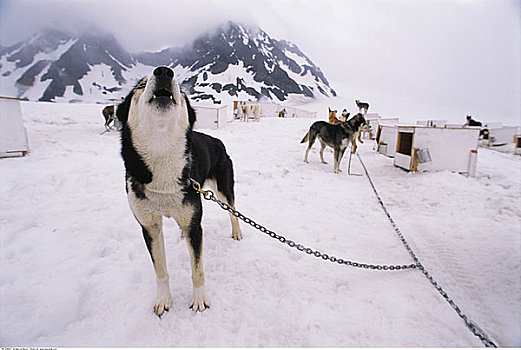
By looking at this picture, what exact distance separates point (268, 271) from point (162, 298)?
3.20 feet

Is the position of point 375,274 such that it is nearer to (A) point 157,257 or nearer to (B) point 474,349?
(B) point 474,349

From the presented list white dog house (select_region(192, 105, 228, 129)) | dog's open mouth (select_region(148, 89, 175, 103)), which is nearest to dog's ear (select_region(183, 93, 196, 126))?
dog's open mouth (select_region(148, 89, 175, 103))

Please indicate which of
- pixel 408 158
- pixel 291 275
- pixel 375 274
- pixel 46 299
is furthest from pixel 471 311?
pixel 408 158

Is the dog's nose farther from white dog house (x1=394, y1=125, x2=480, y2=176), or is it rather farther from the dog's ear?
white dog house (x1=394, y1=125, x2=480, y2=176)

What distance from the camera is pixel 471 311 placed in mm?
1773

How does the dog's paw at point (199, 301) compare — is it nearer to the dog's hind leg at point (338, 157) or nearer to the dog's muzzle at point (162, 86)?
the dog's muzzle at point (162, 86)

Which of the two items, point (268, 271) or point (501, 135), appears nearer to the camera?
point (268, 271)

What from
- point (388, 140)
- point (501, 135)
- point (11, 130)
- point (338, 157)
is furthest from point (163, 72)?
point (501, 135)

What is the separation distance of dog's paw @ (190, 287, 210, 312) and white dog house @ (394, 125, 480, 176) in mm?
5767

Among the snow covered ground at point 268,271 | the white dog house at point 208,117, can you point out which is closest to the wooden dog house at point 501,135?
the snow covered ground at point 268,271

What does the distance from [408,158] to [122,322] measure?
6482 mm

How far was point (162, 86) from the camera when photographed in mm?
1326

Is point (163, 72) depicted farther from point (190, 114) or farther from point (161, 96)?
point (190, 114)

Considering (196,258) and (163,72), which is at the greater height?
(163,72)
